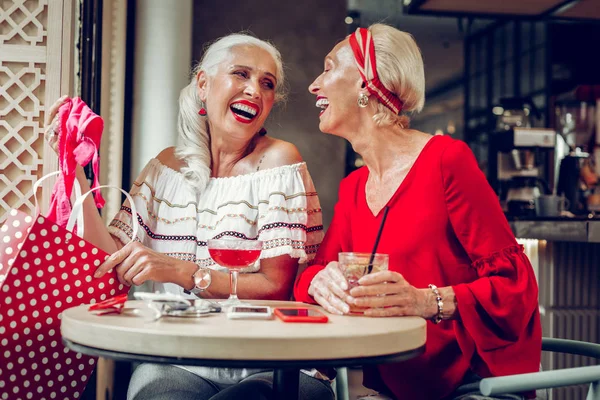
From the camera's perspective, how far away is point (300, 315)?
1373 millimetres

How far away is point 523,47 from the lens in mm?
7734

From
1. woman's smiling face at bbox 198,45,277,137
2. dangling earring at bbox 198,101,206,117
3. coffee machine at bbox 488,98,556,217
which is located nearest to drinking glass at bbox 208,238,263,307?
woman's smiling face at bbox 198,45,277,137

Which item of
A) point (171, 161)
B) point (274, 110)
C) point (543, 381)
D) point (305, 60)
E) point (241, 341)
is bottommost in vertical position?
point (543, 381)

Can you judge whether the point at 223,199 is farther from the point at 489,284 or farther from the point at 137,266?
the point at 489,284

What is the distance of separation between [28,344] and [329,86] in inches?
43.4

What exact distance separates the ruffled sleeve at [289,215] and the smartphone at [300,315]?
0.50m

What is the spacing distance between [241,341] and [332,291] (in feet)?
1.53

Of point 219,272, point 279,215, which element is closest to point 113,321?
point 219,272

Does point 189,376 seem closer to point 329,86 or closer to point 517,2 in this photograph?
point 329,86

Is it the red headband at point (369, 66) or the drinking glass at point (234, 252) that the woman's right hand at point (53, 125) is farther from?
the red headband at point (369, 66)

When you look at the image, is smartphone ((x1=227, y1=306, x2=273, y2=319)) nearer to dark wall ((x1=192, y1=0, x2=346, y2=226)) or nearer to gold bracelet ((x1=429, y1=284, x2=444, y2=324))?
gold bracelet ((x1=429, y1=284, x2=444, y2=324))

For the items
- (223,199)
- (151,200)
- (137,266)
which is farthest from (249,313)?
(151,200)

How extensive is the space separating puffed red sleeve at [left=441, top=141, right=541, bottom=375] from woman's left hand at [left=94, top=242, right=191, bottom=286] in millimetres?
757

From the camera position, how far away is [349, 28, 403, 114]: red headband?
190 centimetres
